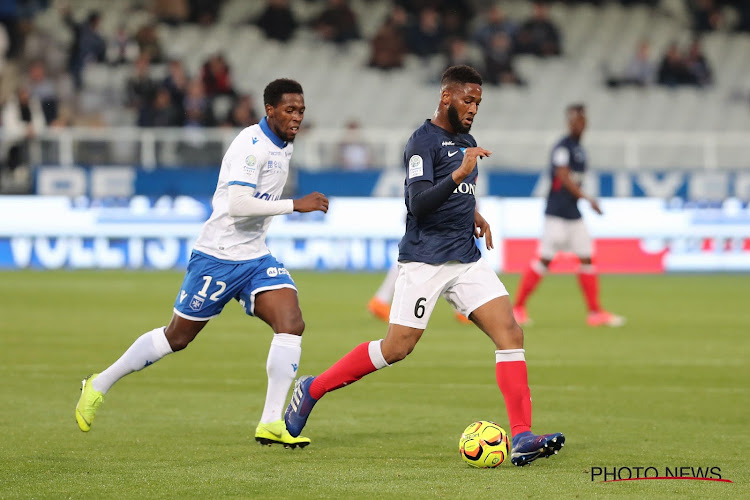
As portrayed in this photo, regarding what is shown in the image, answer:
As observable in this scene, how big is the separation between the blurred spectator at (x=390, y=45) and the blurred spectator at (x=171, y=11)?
14.5 ft

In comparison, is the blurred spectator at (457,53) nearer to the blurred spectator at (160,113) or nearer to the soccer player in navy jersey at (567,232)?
the blurred spectator at (160,113)

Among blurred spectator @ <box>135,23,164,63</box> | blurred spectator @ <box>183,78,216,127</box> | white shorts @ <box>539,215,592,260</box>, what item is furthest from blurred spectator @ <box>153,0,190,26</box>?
white shorts @ <box>539,215,592,260</box>

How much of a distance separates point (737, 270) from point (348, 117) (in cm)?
977

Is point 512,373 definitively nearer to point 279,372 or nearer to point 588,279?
point 279,372

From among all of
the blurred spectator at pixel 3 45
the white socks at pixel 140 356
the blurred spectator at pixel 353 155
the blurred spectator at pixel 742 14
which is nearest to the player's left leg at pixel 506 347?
the white socks at pixel 140 356

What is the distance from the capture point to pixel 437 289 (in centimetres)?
706

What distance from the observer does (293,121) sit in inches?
297

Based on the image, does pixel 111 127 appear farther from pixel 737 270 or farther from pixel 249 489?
pixel 249 489

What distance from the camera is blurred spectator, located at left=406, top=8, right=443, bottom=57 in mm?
28984

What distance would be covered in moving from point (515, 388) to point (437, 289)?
69cm

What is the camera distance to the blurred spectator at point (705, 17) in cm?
3189

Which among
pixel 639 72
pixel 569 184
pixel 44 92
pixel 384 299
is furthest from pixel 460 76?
pixel 639 72

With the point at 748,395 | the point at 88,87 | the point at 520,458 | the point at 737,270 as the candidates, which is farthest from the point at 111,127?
the point at 520,458

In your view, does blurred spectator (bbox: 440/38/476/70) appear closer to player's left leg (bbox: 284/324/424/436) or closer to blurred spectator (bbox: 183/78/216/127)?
blurred spectator (bbox: 183/78/216/127)
